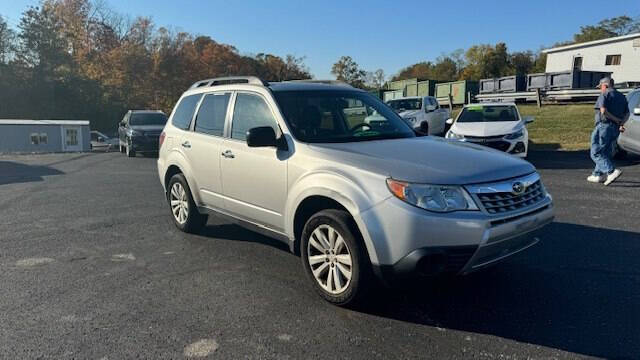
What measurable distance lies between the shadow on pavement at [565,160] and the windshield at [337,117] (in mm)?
8007

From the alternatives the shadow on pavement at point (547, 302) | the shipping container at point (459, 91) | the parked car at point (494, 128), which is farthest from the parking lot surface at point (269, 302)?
the shipping container at point (459, 91)

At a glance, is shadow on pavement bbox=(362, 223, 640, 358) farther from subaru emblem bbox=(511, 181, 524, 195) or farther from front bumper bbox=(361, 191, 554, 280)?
subaru emblem bbox=(511, 181, 524, 195)

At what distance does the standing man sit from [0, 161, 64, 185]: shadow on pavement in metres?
12.3

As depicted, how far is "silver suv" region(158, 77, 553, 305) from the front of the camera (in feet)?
10.6

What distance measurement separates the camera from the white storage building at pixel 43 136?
108 feet

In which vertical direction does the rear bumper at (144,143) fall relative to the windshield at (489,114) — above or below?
below

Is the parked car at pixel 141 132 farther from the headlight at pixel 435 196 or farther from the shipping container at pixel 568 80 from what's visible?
the shipping container at pixel 568 80

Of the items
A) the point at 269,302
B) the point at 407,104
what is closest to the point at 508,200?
the point at 269,302

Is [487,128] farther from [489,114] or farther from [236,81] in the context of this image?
[236,81]

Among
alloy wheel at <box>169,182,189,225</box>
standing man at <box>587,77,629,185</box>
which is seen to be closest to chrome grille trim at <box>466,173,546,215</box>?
alloy wheel at <box>169,182,189,225</box>

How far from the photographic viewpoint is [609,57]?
3522 cm

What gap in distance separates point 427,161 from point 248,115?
80.1 inches

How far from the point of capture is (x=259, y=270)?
464 cm

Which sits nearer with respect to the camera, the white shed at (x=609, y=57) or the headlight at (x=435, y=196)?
the headlight at (x=435, y=196)
